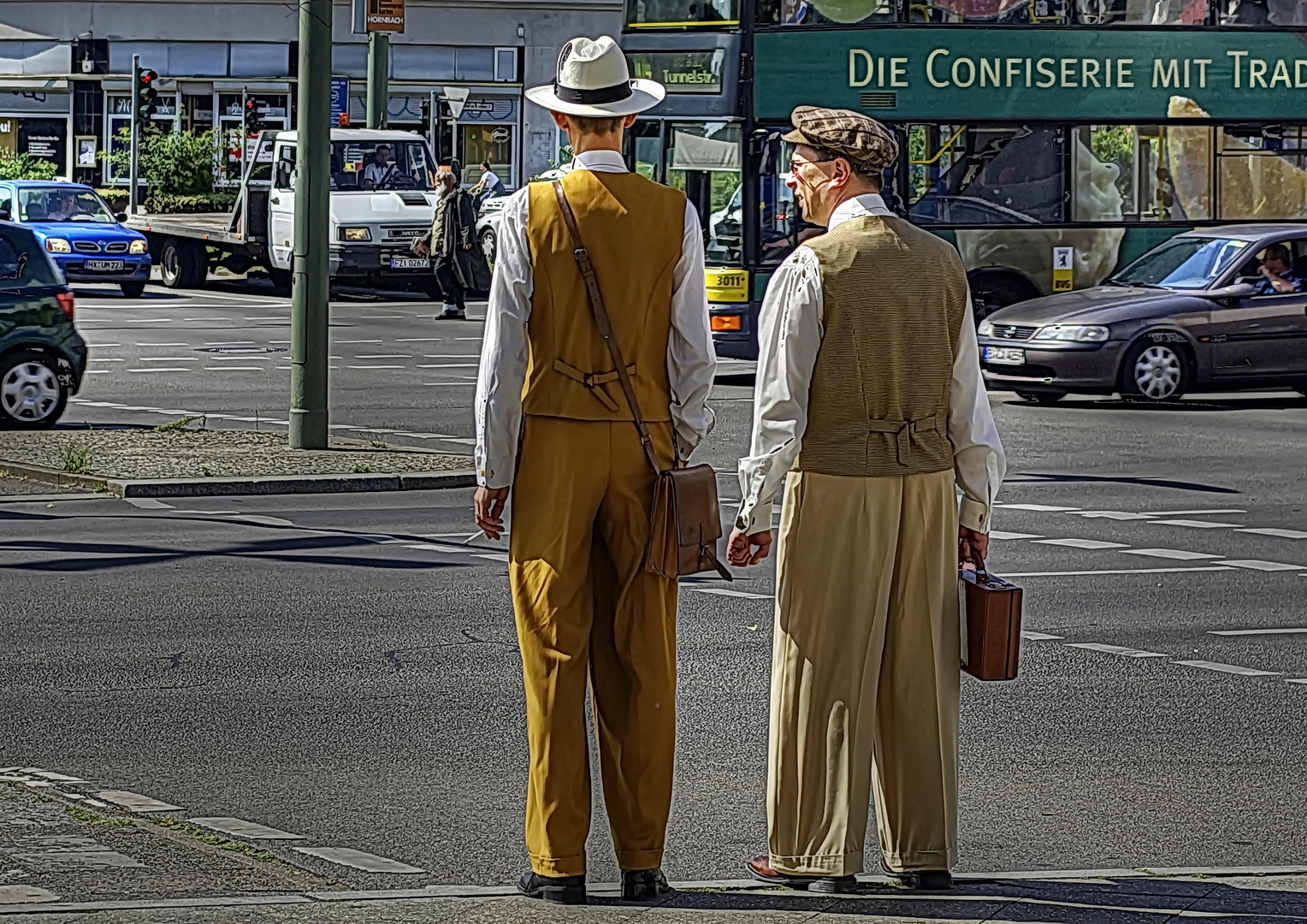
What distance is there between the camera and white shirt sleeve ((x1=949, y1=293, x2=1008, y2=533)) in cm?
557

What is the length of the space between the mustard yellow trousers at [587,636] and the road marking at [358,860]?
0.50m

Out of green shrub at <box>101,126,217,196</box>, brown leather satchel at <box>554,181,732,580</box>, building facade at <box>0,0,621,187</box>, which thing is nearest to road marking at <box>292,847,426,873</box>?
brown leather satchel at <box>554,181,732,580</box>

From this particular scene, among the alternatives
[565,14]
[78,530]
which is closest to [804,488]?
[78,530]

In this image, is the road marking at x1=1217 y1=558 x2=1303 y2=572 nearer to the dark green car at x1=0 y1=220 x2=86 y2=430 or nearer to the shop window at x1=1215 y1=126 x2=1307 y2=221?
the dark green car at x1=0 y1=220 x2=86 y2=430

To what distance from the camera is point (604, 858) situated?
604 centimetres

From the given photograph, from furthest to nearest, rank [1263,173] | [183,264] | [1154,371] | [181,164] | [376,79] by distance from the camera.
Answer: [181,164] < [183,264] < [376,79] < [1263,173] < [1154,371]

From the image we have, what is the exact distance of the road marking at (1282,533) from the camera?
1294cm

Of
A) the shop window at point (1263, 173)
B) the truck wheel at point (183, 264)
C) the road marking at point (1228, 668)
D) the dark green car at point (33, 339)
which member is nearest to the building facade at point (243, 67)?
the truck wheel at point (183, 264)

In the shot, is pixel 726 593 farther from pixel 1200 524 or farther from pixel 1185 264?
pixel 1185 264

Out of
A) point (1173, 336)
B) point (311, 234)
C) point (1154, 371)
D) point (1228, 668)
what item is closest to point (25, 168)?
point (1154, 371)

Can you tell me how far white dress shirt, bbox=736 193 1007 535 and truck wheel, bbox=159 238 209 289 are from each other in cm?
3379

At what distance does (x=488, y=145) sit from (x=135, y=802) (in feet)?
168

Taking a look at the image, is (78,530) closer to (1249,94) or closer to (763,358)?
(763,358)

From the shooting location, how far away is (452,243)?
32.8 metres
